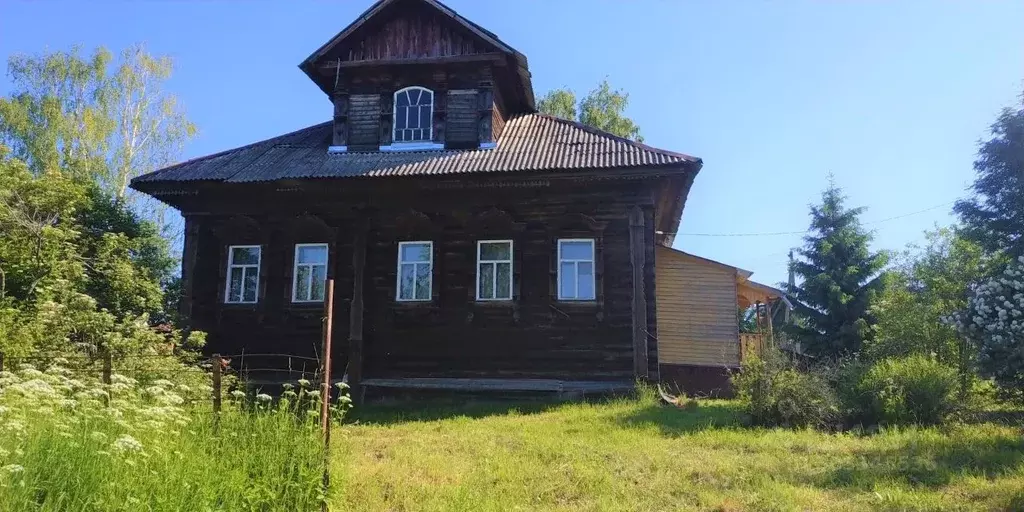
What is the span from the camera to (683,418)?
10242 mm

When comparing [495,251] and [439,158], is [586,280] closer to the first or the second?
[495,251]

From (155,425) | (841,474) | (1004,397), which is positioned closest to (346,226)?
(155,425)

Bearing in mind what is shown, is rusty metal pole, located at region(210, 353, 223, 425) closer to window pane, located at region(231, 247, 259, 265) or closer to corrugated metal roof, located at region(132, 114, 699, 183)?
corrugated metal roof, located at region(132, 114, 699, 183)

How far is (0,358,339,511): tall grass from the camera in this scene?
5.08m

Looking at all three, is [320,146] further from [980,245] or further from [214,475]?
[980,245]

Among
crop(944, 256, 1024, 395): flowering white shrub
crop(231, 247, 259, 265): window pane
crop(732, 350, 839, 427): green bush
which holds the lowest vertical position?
crop(732, 350, 839, 427): green bush

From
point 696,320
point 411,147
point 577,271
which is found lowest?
point 696,320

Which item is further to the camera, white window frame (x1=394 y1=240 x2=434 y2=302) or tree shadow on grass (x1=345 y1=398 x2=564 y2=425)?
white window frame (x1=394 y1=240 x2=434 y2=302)

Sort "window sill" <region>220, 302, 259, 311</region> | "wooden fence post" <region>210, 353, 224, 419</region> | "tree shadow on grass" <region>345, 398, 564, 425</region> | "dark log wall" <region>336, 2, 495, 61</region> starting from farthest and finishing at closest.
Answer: "dark log wall" <region>336, 2, 495, 61</region> < "window sill" <region>220, 302, 259, 311</region> < "tree shadow on grass" <region>345, 398, 564, 425</region> < "wooden fence post" <region>210, 353, 224, 419</region>

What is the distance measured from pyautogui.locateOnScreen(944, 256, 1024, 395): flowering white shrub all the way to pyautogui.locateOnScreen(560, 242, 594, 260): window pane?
6142 millimetres

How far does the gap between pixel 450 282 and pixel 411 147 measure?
302 centimetres

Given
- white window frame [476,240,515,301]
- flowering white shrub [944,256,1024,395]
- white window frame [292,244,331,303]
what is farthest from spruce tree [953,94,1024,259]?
white window frame [292,244,331,303]

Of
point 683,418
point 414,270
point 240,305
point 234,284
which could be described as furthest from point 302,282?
point 683,418

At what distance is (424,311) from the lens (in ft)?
44.5
